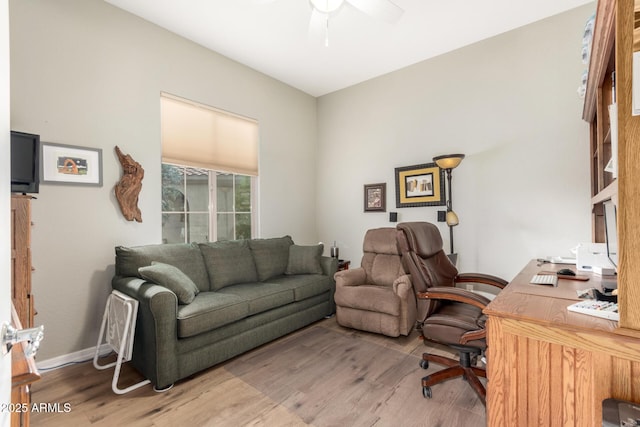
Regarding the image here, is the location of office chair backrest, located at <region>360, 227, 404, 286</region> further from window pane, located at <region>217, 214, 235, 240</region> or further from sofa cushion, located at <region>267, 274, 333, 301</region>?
window pane, located at <region>217, 214, 235, 240</region>

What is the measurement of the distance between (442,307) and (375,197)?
2.13 metres

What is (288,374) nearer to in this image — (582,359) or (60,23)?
(582,359)

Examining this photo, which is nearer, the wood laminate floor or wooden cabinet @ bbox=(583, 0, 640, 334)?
wooden cabinet @ bbox=(583, 0, 640, 334)

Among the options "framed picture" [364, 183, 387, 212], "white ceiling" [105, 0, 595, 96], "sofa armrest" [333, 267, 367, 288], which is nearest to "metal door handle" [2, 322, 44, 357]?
"white ceiling" [105, 0, 595, 96]

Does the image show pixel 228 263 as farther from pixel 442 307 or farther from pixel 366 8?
pixel 366 8

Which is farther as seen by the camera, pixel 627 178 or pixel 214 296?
pixel 214 296

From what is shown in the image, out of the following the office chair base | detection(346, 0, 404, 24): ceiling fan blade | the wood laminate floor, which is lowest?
the wood laminate floor

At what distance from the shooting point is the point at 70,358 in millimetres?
2416

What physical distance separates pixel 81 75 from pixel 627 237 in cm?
351

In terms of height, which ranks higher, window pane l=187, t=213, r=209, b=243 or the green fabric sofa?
window pane l=187, t=213, r=209, b=243

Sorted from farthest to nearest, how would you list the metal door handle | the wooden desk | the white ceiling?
the white ceiling < the wooden desk < the metal door handle

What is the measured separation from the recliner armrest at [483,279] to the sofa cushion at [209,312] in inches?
70.7

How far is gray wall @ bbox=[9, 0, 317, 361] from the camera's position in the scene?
228cm

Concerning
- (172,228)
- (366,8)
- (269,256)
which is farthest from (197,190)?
(366,8)
